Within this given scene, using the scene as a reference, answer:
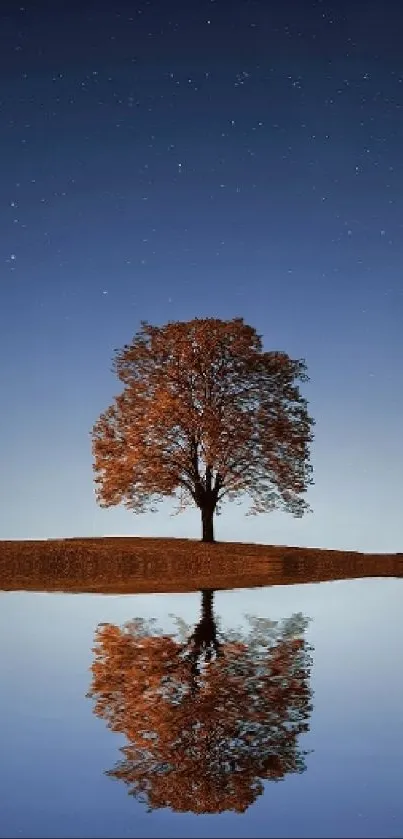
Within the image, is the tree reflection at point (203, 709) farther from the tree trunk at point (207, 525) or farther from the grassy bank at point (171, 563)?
the tree trunk at point (207, 525)

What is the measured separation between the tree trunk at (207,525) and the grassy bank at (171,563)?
596mm

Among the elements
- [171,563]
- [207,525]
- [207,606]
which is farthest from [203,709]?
[207,525]

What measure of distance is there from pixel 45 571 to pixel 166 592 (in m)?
19.0

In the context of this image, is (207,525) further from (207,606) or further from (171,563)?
(207,606)

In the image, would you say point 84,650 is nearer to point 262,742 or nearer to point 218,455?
point 262,742

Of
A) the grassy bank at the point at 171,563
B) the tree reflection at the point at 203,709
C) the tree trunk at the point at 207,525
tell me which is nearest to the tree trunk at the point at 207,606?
the tree reflection at the point at 203,709

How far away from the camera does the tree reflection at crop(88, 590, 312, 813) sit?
7672 mm

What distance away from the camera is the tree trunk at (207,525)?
50094 mm

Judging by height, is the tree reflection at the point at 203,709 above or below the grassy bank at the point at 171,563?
below

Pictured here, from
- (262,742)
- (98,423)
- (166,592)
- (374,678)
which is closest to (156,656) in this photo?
(374,678)

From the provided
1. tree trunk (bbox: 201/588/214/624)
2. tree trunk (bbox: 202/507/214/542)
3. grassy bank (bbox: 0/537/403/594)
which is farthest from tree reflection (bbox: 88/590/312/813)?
tree trunk (bbox: 202/507/214/542)

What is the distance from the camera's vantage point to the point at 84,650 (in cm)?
1512

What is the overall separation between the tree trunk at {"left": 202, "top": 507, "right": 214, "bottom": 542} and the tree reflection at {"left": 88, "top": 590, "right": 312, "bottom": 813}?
3234cm

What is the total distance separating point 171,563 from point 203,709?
110 feet
